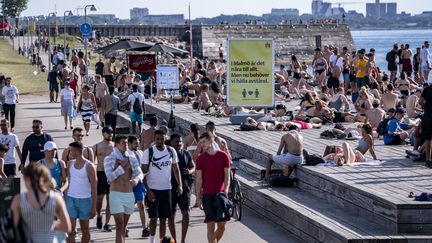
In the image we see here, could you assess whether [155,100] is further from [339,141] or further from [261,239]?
[261,239]

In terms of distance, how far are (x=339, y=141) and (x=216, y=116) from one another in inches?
303

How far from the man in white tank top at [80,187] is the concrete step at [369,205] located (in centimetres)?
382

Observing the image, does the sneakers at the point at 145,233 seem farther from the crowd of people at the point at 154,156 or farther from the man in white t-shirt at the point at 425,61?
the man in white t-shirt at the point at 425,61

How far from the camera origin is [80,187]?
13.7 m

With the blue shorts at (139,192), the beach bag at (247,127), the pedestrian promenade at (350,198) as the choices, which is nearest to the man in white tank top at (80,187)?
the blue shorts at (139,192)

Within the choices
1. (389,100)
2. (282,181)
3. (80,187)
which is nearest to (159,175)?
(80,187)

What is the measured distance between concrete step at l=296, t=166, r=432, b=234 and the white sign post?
13.5m

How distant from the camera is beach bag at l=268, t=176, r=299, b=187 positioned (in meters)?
18.6

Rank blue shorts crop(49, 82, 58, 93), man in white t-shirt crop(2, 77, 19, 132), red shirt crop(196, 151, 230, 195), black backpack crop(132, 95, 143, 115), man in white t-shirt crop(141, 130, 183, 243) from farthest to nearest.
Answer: blue shorts crop(49, 82, 58, 93), man in white t-shirt crop(2, 77, 19, 132), black backpack crop(132, 95, 143, 115), man in white t-shirt crop(141, 130, 183, 243), red shirt crop(196, 151, 230, 195)

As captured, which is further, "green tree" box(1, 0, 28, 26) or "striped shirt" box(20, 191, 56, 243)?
"green tree" box(1, 0, 28, 26)

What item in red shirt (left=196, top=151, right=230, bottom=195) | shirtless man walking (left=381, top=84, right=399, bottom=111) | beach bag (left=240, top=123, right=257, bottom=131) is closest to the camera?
red shirt (left=196, top=151, right=230, bottom=195)

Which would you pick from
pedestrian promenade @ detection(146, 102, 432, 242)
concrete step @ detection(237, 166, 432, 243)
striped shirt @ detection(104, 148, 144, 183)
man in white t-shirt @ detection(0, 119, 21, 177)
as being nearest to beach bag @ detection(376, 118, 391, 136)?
pedestrian promenade @ detection(146, 102, 432, 242)

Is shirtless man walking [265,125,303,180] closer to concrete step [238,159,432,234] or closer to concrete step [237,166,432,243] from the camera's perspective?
concrete step [238,159,432,234]

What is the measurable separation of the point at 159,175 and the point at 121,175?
1.87 ft
